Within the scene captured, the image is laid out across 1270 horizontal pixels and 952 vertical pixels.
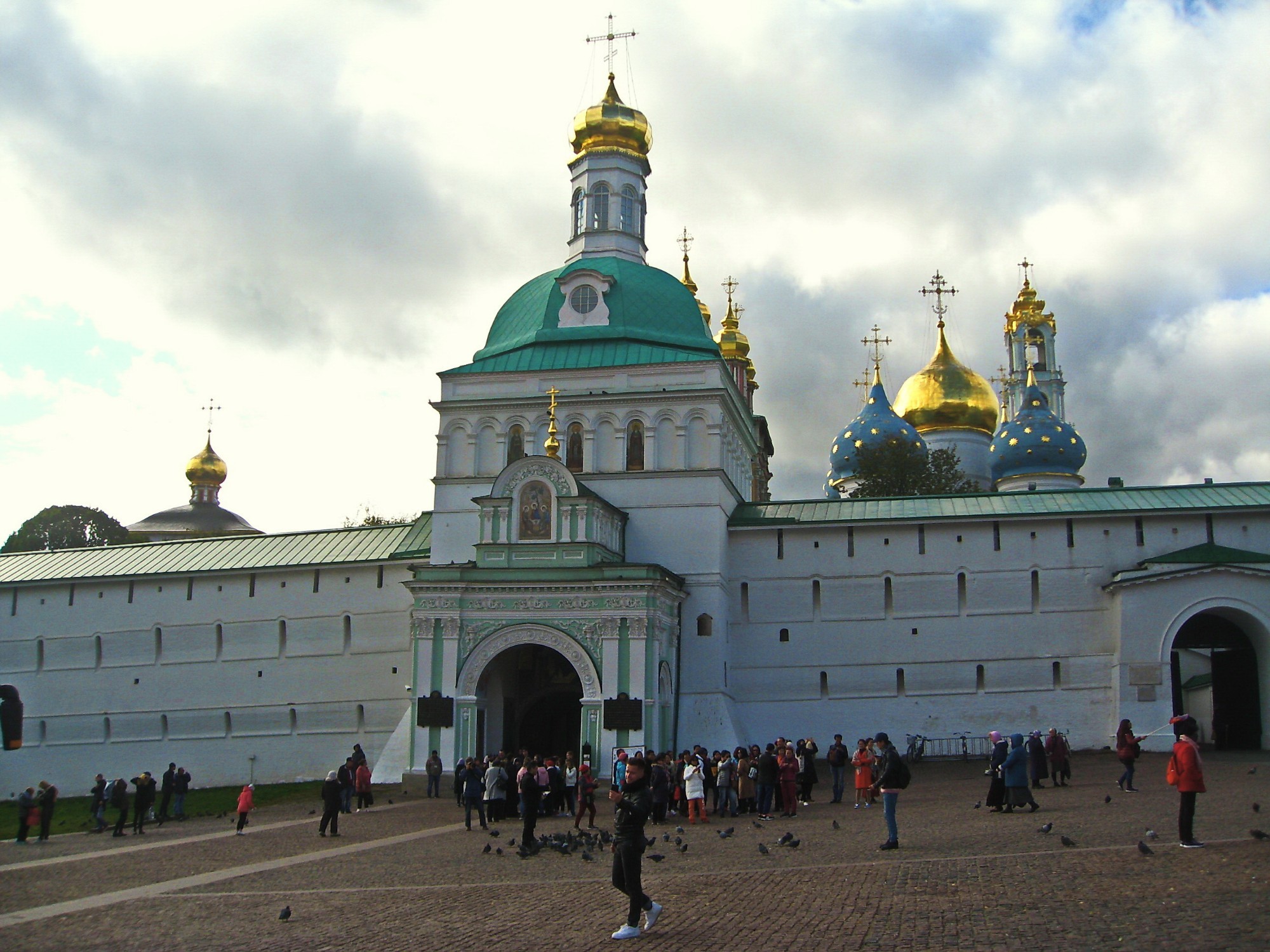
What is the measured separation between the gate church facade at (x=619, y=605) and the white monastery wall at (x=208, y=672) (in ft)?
0.25

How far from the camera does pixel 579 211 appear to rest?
3900 centimetres

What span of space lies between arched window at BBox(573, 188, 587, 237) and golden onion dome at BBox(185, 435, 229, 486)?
1248 inches

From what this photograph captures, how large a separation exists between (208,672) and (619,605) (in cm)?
1392

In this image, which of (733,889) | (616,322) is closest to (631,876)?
(733,889)

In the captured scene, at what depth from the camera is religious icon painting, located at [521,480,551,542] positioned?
99.2ft

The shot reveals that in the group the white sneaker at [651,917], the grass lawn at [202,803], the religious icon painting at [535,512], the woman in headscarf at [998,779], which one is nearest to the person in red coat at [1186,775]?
the white sneaker at [651,917]

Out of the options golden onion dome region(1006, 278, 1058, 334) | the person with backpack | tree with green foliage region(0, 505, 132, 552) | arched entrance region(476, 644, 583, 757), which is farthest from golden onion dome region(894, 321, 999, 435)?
the person with backpack

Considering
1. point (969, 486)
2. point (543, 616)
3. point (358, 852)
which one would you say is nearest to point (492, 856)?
point (358, 852)

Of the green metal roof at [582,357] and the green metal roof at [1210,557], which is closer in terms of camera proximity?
the green metal roof at [1210,557]

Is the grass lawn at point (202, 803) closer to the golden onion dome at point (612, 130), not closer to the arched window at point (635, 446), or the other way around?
the arched window at point (635, 446)

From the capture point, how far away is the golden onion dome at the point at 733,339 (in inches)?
2160

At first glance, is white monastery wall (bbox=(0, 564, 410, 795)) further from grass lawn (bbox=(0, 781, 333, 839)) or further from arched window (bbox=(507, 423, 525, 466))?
arched window (bbox=(507, 423, 525, 466))

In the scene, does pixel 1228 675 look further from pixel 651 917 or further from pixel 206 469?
pixel 206 469

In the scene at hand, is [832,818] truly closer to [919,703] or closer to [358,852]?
[358,852]
